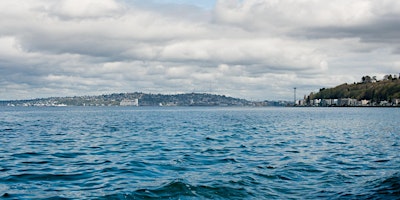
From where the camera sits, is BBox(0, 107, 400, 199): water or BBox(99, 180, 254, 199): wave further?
BBox(0, 107, 400, 199): water

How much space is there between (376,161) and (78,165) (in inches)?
898

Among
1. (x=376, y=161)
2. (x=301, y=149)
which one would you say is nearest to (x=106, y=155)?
(x=301, y=149)

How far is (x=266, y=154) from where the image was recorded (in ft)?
117

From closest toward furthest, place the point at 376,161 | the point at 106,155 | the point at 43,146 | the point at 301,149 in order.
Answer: the point at 376,161
the point at 106,155
the point at 301,149
the point at 43,146

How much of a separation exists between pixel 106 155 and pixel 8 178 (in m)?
11.5

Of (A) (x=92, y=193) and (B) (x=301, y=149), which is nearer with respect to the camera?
(A) (x=92, y=193)

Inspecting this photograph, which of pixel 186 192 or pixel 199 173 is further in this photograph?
pixel 199 173

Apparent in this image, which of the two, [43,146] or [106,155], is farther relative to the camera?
[43,146]

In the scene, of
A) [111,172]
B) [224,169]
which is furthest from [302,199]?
[111,172]

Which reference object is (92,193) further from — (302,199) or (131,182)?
(302,199)

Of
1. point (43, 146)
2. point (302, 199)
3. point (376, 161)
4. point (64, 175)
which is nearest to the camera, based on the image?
point (302, 199)

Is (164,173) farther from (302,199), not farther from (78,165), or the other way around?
(302,199)

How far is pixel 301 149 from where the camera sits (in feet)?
131

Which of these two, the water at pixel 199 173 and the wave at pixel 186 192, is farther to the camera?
the water at pixel 199 173
